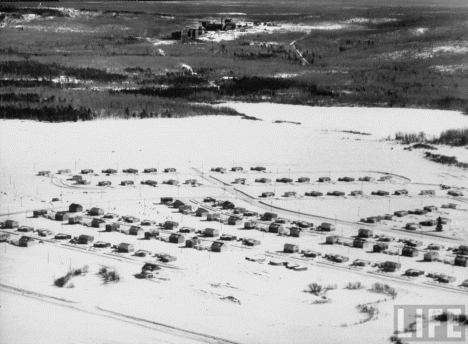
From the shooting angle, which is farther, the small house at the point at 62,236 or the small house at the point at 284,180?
the small house at the point at 284,180

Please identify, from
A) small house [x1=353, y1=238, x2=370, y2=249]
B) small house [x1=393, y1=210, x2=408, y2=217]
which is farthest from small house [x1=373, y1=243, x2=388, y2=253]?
small house [x1=393, y1=210, x2=408, y2=217]

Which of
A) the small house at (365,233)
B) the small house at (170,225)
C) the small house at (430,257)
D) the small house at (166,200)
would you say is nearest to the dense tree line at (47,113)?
the small house at (166,200)

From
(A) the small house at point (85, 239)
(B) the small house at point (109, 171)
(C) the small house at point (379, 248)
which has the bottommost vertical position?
(B) the small house at point (109, 171)

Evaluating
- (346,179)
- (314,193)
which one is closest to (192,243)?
(314,193)

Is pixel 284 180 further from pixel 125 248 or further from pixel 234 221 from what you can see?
pixel 125 248

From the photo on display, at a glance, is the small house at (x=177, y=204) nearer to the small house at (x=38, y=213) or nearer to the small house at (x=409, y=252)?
the small house at (x=38, y=213)

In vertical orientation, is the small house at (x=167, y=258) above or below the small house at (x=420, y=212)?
above

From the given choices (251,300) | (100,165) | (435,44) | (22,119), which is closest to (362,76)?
(435,44)
